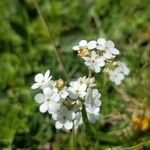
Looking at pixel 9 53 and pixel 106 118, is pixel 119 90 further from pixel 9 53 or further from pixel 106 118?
pixel 9 53

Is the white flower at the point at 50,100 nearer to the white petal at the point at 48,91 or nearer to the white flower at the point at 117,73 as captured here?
the white petal at the point at 48,91

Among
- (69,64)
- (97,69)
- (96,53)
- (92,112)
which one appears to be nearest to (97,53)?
(96,53)

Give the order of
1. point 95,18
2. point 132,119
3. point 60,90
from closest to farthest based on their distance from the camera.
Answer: point 60,90 → point 132,119 → point 95,18

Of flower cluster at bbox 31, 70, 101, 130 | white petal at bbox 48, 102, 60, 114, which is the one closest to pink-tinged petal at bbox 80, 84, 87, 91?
flower cluster at bbox 31, 70, 101, 130

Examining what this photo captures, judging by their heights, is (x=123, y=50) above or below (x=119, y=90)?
above

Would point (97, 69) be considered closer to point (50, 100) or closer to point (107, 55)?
point (107, 55)

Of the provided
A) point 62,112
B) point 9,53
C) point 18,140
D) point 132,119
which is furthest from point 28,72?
point 62,112

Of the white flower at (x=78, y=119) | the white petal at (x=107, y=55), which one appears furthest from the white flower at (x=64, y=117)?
the white petal at (x=107, y=55)
